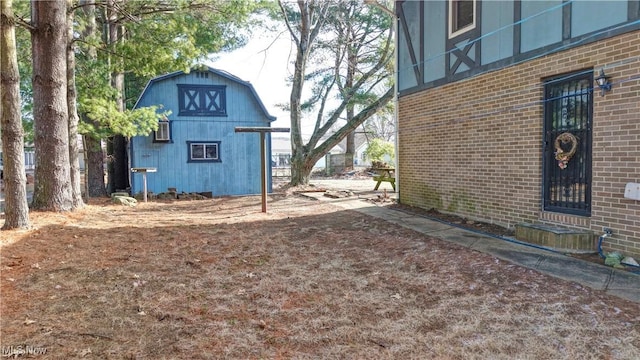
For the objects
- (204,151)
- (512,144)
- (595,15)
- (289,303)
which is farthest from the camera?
(204,151)

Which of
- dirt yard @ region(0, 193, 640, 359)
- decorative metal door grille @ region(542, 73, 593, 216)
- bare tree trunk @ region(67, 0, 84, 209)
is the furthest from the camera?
bare tree trunk @ region(67, 0, 84, 209)

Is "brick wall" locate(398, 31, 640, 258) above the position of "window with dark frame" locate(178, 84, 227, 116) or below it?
below

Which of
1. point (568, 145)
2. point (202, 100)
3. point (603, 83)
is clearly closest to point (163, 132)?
point (202, 100)

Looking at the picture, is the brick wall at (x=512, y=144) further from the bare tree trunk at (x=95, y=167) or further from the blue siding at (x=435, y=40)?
the bare tree trunk at (x=95, y=167)

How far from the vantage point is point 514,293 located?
362 cm

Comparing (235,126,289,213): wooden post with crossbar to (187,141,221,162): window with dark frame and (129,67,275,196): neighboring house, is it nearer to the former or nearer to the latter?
(129,67,275,196): neighboring house

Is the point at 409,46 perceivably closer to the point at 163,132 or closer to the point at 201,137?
the point at 201,137

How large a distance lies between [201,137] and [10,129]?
8589 mm

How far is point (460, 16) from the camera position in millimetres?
7500

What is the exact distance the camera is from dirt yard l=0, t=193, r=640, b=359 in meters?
2.68

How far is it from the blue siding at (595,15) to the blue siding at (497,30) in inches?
44.3

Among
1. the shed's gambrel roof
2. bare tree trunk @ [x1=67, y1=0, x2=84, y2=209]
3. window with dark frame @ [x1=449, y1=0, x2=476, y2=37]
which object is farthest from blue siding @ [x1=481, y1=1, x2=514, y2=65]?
the shed's gambrel roof

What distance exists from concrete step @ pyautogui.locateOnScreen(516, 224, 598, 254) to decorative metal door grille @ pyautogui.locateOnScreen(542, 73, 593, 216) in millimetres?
335

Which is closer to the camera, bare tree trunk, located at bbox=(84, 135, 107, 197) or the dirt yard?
the dirt yard
